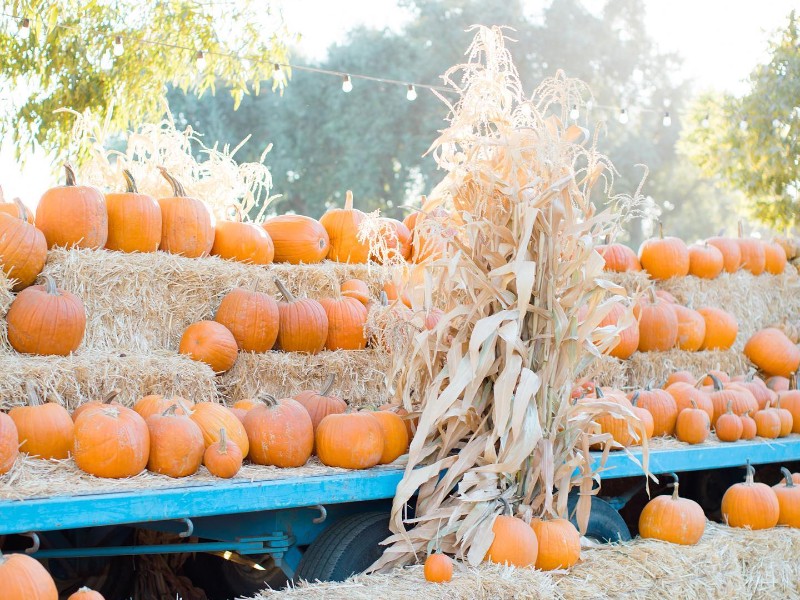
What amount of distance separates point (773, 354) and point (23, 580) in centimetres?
565

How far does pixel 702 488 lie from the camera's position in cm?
593

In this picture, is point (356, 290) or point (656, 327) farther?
point (656, 327)

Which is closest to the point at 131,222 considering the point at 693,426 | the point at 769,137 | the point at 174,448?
the point at 174,448

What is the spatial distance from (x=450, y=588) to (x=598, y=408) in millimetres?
1157

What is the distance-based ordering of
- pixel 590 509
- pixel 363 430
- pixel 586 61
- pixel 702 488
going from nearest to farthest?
pixel 363 430 < pixel 590 509 < pixel 702 488 < pixel 586 61

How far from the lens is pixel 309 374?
193 inches

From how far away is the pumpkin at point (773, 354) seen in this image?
6.82m

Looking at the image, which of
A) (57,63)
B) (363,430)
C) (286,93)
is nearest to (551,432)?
(363,430)

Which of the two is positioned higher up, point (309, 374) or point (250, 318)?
point (250, 318)

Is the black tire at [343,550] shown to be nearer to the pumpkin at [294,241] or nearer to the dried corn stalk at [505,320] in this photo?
the dried corn stalk at [505,320]

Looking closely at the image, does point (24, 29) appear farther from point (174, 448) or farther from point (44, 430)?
point (174, 448)

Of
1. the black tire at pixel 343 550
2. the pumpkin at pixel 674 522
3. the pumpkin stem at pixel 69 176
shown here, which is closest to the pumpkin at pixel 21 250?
the pumpkin stem at pixel 69 176

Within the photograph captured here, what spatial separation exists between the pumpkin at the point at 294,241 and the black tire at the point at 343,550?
2121 millimetres

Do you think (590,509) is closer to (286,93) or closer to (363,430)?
(363,430)
